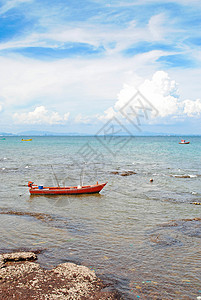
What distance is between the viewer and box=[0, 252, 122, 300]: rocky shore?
825 cm

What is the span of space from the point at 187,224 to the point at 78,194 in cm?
1143

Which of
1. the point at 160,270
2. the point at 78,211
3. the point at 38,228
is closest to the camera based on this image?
the point at 160,270

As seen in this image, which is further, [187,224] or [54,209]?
[54,209]

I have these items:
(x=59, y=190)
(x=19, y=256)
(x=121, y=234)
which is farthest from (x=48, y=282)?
(x=59, y=190)

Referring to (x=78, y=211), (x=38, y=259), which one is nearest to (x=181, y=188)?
(x=78, y=211)

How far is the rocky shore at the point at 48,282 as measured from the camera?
825 centimetres

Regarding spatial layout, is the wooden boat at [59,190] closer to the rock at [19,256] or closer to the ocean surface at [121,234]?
the ocean surface at [121,234]

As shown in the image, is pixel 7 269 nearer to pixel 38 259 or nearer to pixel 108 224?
pixel 38 259

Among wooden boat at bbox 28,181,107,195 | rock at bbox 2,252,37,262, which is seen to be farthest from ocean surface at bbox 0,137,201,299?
wooden boat at bbox 28,181,107,195

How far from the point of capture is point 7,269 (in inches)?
376

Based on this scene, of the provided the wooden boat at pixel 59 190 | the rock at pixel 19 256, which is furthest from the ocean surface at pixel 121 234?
the wooden boat at pixel 59 190

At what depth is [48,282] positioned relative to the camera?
8.90 metres

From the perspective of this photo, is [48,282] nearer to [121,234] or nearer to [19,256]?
[19,256]

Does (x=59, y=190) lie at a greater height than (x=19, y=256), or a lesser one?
greater
